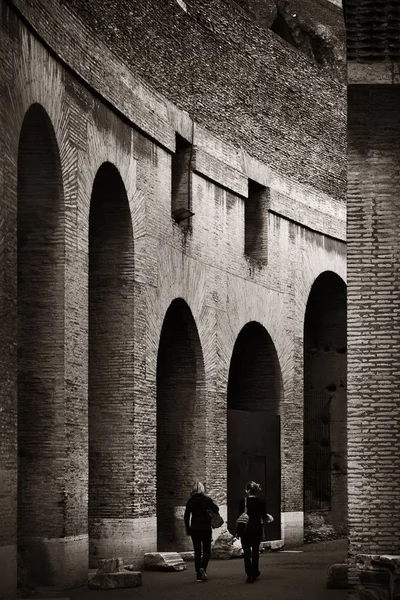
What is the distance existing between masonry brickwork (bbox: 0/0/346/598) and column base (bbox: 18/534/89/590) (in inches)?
0.9

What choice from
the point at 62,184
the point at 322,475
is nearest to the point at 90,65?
the point at 62,184

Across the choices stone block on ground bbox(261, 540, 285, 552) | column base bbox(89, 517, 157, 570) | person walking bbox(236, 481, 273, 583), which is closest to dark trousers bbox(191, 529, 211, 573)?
person walking bbox(236, 481, 273, 583)

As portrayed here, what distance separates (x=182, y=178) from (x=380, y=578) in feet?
33.1

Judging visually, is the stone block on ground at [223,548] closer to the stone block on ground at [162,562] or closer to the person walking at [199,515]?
the stone block on ground at [162,562]

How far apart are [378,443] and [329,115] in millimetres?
14532

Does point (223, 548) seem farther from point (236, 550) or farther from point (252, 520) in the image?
point (252, 520)

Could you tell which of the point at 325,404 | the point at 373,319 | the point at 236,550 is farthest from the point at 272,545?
the point at 373,319

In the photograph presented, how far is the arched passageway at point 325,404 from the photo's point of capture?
91.7ft

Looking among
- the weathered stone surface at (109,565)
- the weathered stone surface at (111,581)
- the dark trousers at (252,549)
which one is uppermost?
the dark trousers at (252,549)

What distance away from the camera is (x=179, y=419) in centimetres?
2202

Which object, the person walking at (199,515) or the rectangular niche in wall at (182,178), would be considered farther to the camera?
the rectangular niche in wall at (182,178)

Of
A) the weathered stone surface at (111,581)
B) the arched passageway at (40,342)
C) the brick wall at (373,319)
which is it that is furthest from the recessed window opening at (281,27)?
the brick wall at (373,319)

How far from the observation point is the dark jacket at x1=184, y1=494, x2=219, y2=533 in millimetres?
16516

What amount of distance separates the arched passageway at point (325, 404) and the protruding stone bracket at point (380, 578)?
47.7 feet
